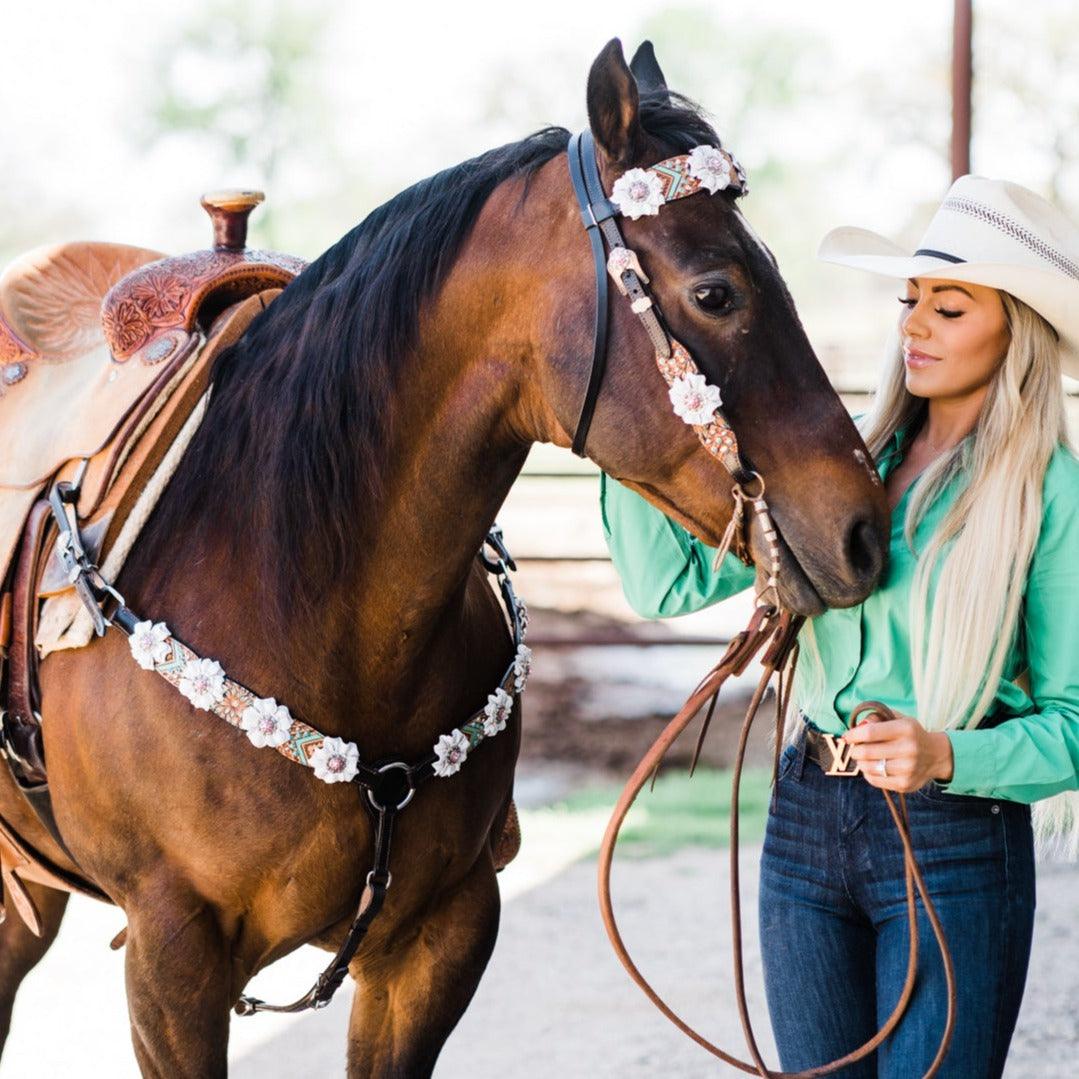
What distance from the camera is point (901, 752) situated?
1437mm

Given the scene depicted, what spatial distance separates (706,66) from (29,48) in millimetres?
2421

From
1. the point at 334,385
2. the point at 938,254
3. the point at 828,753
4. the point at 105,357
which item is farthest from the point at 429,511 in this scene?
the point at 105,357

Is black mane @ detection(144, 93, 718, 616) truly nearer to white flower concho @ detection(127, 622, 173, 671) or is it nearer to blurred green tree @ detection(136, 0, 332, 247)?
white flower concho @ detection(127, 622, 173, 671)

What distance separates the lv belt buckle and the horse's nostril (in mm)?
261

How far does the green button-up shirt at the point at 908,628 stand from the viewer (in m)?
1.50

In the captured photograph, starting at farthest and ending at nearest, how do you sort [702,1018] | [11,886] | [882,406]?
[702,1018] < [11,886] < [882,406]

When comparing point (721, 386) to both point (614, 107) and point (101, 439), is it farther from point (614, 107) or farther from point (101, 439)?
point (101, 439)

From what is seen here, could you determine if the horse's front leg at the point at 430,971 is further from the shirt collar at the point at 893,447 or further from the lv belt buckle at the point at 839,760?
the shirt collar at the point at 893,447

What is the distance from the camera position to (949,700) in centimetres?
156

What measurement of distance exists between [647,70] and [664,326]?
443 mm

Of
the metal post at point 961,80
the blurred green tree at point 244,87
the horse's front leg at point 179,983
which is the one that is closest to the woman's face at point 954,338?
the horse's front leg at point 179,983

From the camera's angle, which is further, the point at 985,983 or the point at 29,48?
the point at 29,48

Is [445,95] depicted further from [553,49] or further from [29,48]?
[29,48]

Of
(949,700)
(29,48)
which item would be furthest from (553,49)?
(949,700)
